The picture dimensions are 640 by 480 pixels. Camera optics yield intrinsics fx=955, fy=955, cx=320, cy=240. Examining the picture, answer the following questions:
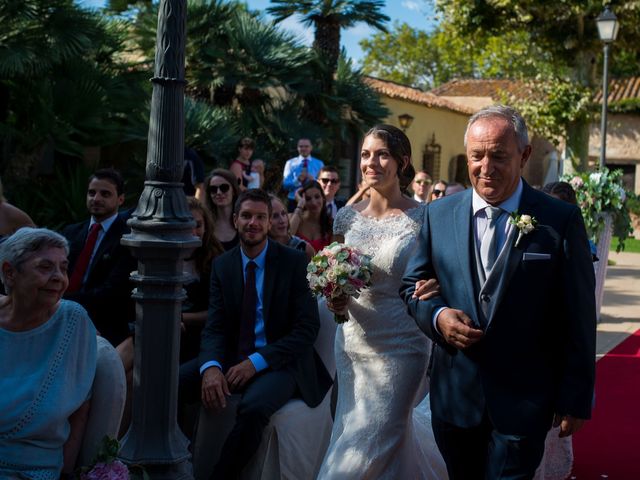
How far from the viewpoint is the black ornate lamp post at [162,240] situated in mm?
4363

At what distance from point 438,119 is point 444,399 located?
35.5 m

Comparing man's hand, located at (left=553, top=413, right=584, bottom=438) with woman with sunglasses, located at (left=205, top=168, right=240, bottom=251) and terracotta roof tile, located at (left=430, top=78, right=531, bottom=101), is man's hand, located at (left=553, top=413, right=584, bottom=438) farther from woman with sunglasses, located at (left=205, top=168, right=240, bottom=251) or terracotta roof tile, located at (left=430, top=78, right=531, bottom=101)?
terracotta roof tile, located at (left=430, top=78, right=531, bottom=101)

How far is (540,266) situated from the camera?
346 cm

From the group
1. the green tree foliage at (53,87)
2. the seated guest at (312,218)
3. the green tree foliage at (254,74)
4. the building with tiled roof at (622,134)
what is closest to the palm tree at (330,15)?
the green tree foliage at (254,74)

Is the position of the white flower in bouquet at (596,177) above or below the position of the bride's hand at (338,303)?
above

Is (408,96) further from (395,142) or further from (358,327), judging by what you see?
(358,327)

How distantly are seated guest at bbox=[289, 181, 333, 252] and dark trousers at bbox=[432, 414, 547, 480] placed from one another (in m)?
5.12

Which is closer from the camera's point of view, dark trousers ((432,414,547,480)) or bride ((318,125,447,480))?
dark trousers ((432,414,547,480))

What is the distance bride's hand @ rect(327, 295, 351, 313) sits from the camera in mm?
4945

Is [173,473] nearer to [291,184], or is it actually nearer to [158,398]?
[158,398]

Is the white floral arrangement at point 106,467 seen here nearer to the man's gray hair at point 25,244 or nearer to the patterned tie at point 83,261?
the man's gray hair at point 25,244

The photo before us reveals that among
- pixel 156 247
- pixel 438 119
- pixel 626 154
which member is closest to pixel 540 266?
pixel 156 247

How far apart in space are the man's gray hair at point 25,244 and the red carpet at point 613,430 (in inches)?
159

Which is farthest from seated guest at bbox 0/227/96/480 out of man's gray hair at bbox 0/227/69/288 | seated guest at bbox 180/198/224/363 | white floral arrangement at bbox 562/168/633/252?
white floral arrangement at bbox 562/168/633/252
